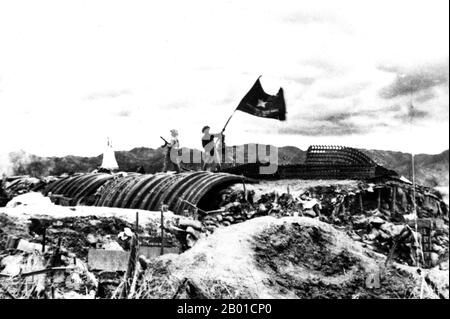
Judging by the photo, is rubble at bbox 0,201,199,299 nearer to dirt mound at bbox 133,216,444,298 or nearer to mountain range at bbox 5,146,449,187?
dirt mound at bbox 133,216,444,298

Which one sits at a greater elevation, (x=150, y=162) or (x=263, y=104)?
(x=263, y=104)

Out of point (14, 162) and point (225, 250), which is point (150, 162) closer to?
point (14, 162)

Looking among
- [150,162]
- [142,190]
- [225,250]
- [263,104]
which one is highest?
[263,104]

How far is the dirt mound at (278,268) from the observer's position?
6684 millimetres

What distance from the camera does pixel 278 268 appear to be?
7.47m

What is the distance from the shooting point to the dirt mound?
668 cm

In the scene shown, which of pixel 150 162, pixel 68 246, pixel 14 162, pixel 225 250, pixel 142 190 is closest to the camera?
pixel 68 246

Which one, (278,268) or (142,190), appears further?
(142,190)

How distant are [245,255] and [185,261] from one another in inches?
36.1

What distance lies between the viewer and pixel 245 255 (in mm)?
7398

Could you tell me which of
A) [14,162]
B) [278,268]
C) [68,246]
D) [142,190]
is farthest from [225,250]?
[14,162]

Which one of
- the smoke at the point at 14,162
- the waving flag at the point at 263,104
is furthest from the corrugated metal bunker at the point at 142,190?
the waving flag at the point at 263,104
